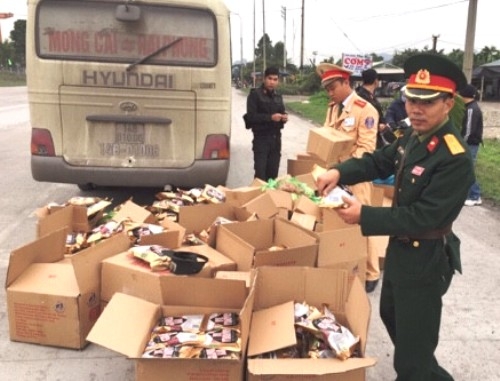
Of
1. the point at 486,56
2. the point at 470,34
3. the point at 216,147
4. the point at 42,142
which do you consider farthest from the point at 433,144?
the point at 486,56

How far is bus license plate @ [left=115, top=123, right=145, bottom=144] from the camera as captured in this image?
5645 mm

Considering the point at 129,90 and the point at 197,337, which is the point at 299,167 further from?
the point at 197,337

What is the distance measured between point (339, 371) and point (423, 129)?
120cm

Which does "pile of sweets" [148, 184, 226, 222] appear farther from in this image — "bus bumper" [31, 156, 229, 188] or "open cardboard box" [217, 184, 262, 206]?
"bus bumper" [31, 156, 229, 188]

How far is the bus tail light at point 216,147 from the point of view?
577 centimetres

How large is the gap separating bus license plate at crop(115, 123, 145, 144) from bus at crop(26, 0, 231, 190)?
0.01m

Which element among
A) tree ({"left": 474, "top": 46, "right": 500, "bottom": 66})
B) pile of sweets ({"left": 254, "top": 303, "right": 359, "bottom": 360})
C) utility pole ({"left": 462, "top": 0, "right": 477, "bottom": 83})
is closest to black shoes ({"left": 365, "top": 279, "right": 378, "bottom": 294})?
pile of sweets ({"left": 254, "top": 303, "right": 359, "bottom": 360})

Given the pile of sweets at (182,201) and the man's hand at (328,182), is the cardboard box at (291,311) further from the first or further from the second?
the pile of sweets at (182,201)

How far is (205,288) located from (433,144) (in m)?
1.46

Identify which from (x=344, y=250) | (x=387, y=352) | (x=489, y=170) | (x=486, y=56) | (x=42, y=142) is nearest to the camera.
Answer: (x=387, y=352)

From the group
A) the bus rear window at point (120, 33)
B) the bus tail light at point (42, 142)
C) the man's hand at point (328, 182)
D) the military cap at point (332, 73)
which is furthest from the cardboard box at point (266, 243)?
the bus tail light at point (42, 142)

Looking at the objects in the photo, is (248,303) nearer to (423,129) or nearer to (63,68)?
(423,129)

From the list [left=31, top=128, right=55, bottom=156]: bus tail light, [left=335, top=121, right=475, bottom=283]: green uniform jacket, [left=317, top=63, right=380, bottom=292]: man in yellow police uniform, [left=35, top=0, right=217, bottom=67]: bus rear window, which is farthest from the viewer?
[left=31, top=128, right=55, bottom=156]: bus tail light

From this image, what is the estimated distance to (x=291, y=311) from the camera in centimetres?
293
